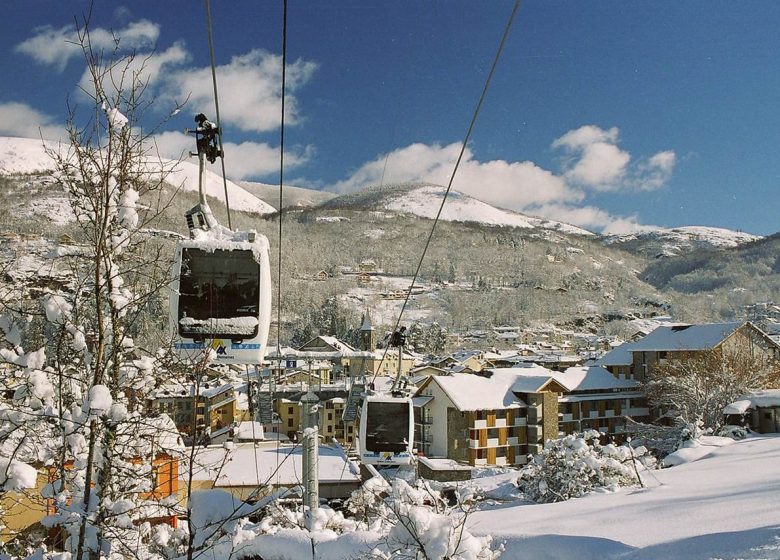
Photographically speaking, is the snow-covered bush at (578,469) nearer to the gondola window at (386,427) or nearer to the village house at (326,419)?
the gondola window at (386,427)

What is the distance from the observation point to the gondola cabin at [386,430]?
459 inches

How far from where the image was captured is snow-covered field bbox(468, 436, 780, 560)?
5.33 meters

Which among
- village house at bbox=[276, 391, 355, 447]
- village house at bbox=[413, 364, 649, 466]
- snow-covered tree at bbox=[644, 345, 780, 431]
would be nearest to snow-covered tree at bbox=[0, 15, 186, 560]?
snow-covered tree at bbox=[644, 345, 780, 431]

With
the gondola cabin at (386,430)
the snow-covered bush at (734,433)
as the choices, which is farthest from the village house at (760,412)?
the gondola cabin at (386,430)

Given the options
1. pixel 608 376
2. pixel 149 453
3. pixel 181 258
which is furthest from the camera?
pixel 608 376

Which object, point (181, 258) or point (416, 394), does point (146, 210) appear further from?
point (416, 394)

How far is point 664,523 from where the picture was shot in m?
6.89

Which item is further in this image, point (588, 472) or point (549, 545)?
point (588, 472)

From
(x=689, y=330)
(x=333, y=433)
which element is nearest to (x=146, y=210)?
(x=333, y=433)

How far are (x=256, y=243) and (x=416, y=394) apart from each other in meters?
33.4

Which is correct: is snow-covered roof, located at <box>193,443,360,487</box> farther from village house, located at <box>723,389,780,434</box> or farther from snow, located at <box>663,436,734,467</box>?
village house, located at <box>723,389,780,434</box>

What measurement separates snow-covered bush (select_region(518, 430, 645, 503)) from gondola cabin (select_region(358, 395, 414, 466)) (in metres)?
5.41

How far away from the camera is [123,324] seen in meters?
4.70

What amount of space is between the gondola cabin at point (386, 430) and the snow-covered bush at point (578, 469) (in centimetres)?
541
